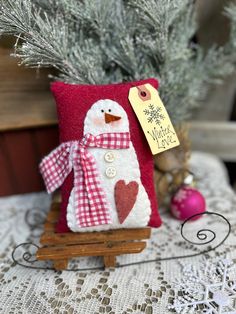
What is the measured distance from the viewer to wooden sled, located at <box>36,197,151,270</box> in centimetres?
64

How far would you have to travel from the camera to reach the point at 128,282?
645 millimetres

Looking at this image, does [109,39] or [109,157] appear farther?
[109,39]

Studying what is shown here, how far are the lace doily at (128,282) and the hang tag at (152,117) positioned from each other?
0.24 m

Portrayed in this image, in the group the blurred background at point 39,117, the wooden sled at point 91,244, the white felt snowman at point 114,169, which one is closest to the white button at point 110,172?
the white felt snowman at point 114,169

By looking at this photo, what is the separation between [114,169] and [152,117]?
125mm

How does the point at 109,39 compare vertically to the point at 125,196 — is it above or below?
above

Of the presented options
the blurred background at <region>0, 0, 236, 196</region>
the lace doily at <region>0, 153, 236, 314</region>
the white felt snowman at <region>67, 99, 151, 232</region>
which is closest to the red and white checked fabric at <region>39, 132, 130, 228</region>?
the white felt snowman at <region>67, 99, 151, 232</region>

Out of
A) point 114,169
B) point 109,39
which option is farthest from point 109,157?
point 109,39

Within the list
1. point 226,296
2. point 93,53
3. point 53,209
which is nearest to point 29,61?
point 93,53

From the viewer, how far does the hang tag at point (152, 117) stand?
2.05ft

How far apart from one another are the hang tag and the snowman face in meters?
0.03

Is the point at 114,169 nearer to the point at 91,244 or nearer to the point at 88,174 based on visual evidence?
the point at 88,174

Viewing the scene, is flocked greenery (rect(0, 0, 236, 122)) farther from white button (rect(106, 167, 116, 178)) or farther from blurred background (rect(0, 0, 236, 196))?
white button (rect(106, 167, 116, 178))

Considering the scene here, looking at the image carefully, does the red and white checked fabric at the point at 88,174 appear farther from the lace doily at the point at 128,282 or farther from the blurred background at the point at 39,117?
the blurred background at the point at 39,117
